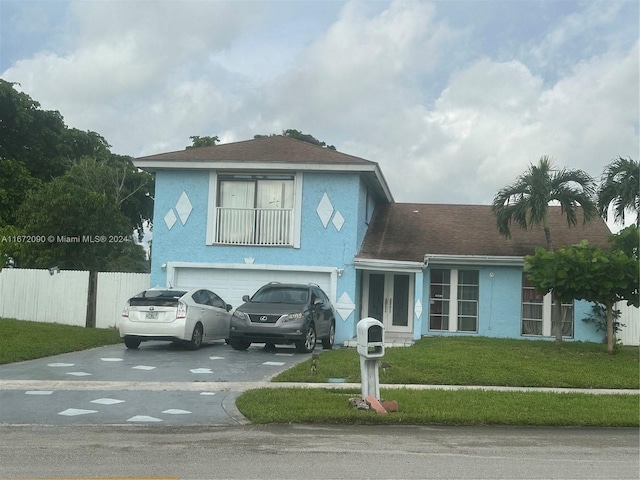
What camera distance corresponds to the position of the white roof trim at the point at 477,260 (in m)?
20.1

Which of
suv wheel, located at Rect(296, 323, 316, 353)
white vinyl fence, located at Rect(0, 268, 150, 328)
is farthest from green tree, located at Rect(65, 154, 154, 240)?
suv wheel, located at Rect(296, 323, 316, 353)

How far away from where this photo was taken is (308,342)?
1576 cm

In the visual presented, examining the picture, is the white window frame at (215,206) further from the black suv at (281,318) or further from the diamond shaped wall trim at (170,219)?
the black suv at (281,318)

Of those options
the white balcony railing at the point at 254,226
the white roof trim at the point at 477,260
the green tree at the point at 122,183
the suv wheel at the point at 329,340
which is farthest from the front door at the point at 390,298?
the green tree at the point at 122,183

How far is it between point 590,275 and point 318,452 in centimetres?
968

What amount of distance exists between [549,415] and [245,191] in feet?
42.0

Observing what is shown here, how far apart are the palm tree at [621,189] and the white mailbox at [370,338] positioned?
43.7ft

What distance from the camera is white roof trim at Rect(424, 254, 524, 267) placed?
2012cm

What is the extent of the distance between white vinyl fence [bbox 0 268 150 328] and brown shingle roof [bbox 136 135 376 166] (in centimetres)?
372

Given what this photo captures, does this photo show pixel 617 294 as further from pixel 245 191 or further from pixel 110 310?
pixel 110 310

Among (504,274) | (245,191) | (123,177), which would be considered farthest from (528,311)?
(123,177)

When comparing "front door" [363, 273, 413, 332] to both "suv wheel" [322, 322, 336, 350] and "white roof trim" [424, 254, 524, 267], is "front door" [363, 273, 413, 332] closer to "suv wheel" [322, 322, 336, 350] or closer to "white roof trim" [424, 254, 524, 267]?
"white roof trim" [424, 254, 524, 267]

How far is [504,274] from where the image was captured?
20656mm

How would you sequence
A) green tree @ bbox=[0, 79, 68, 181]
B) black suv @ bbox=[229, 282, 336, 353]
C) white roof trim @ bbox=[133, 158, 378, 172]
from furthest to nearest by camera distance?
green tree @ bbox=[0, 79, 68, 181] → white roof trim @ bbox=[133, 158, 378, 172] → black suv @ bbox=[229, 282, 336, 353]
